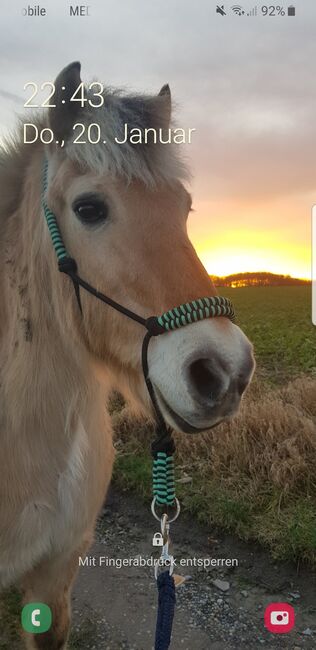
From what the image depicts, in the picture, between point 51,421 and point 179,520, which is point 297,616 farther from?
point 51,421

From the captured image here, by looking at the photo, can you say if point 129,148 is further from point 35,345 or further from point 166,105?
point 35,345

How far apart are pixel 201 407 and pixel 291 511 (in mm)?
2183

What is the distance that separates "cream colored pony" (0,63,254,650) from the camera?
4.92 ft

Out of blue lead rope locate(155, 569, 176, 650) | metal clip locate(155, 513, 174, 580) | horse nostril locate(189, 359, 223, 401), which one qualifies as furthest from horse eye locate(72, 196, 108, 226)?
blue lead rope locate(155, 569, 176, 650)

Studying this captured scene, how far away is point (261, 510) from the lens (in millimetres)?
3367

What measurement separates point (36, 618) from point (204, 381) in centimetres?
170

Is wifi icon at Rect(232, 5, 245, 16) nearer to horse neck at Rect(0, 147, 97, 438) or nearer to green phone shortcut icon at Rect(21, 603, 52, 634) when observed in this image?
horse neck at Rect(0, 147, 97, 438)

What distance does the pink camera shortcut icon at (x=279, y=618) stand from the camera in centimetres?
254

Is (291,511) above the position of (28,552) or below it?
above

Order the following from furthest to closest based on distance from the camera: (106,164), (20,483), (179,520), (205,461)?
(205,461) → (179,520) → (20,483) → (106,164)

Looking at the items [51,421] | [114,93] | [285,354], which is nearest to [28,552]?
[51,421]

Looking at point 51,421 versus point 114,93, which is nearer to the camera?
point 114,93

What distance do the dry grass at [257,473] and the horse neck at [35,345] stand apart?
1.81 meters

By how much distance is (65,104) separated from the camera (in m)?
1.71
